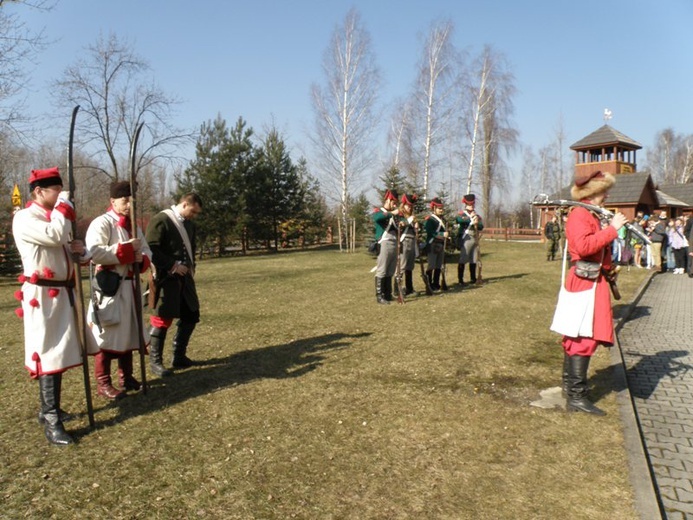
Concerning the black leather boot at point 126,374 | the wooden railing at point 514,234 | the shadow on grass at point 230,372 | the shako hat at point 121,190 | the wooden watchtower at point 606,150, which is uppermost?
the wooden watchtower at point 606,150

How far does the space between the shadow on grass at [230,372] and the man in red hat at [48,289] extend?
1.56ft

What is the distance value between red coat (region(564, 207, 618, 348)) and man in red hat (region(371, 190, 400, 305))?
5.10 metres

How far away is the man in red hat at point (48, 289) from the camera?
362 cm

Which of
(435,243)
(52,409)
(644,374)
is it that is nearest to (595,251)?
(644,374)

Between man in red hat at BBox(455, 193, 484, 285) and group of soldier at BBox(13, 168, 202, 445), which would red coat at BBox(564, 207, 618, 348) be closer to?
group of soldier at BBox(13, 168, 202, 445)

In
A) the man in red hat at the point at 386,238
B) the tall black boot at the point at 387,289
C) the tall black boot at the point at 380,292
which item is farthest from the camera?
the tall black boot at the point at 387,289

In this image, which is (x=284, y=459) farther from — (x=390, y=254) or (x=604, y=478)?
(x=390, y=254)

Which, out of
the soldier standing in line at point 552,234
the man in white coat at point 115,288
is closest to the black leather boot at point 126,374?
the man in white coat at point 115,288

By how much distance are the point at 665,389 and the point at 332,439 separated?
3.70 meters

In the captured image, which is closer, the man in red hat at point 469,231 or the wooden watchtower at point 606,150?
the man in red hat at point 469,231

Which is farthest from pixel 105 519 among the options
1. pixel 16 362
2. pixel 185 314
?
pixel 16 362

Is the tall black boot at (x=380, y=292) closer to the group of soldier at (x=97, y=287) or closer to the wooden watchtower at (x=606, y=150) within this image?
the group of soldier at (x=97, y=287)

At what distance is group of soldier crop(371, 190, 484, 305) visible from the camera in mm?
9328

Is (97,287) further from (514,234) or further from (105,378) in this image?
(514,234)
